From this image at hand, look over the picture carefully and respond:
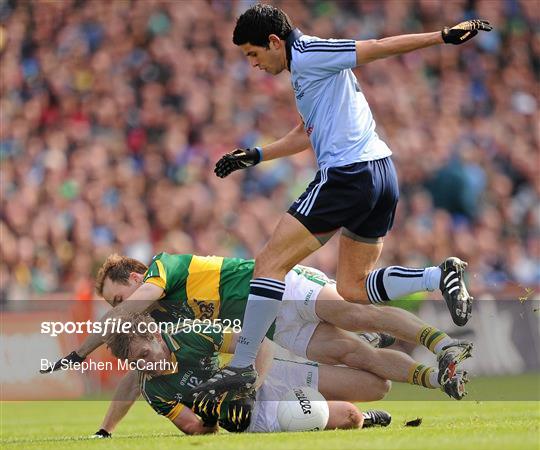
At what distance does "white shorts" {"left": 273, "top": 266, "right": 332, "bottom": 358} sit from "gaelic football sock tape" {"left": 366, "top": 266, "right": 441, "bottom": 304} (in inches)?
21.4

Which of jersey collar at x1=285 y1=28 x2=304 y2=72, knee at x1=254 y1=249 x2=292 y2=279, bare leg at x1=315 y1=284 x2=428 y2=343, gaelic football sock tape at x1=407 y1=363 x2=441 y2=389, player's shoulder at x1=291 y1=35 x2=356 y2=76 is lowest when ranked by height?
gaelic football sock tape at x1=407 y1=363 x2=441 y2=389

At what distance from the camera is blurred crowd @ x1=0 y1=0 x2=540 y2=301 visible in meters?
14.9

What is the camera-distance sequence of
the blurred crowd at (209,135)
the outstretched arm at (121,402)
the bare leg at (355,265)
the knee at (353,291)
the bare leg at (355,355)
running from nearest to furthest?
Result: 1. the bare leg at (355,265)
2. the knee at (353,291)
3. the bare leg at (355,355)
4. the outstretched arm at (121,402)
5. the blurred crowd at (209,135)

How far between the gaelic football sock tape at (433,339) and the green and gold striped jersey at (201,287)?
47.7 inches

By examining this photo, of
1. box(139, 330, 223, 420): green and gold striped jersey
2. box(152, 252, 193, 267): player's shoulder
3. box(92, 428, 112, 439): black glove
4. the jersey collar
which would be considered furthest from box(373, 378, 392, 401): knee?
the jersey collar

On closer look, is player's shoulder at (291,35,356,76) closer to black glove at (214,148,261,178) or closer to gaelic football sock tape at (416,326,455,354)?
black glove at (214,148,261,178)

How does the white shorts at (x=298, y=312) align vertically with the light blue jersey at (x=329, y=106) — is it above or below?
below

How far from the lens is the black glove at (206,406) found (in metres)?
7.60

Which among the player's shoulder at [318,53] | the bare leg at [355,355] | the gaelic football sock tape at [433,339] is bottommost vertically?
the bare leg at [355,355]

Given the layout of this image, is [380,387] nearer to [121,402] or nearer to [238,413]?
[238,413]

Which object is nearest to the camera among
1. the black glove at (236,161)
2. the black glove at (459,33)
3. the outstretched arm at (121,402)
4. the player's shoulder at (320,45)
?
the black glove at (459,33)

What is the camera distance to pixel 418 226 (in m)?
15.6

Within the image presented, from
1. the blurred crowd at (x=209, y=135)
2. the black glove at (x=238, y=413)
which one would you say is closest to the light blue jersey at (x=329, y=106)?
the black glove at (x=238, y=413)

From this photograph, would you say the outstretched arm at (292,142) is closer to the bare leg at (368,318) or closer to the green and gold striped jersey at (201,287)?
the green and gold striped jersey at (201,287)
